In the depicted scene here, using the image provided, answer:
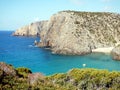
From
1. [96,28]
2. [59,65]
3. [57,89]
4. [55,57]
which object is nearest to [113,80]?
[57,89]

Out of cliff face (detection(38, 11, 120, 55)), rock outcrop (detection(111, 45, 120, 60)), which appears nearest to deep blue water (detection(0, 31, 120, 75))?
Result: rock outcrop (detection(111, 45, 120, 60))

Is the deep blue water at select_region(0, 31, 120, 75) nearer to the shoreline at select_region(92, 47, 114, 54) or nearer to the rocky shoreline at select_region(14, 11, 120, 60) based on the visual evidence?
the shoreline at select_region(92, 47, 114, 54)

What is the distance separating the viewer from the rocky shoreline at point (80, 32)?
10206cm

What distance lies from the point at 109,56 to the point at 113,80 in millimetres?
57986

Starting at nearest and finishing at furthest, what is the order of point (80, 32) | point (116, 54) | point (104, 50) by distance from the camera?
point (116, 54)
point (104, 50)
point (80, 32)

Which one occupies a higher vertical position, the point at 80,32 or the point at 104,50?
the point at 80,32

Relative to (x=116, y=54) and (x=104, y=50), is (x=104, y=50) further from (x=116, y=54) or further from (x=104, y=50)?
(x=116, y=54)

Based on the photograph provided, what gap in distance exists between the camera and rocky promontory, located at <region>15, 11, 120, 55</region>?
10206 cm

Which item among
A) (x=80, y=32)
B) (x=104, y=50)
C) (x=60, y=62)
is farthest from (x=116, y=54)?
(x=80, y=32)

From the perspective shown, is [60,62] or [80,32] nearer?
[60,62]

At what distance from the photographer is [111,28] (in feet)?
395

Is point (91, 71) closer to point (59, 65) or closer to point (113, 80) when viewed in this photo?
point (113, 80)

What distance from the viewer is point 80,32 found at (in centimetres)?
11075

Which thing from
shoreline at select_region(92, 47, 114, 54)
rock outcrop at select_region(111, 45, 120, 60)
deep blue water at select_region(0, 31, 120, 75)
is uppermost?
rock outcrop at select_region(111, 45, 120, 60)
